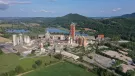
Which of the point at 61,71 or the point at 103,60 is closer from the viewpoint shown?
the point at 61,71

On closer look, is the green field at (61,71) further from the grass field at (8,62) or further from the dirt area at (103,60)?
the dirt area at (103,60)

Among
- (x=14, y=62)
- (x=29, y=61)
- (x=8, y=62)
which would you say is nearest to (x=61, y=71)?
(x=29, y=61)

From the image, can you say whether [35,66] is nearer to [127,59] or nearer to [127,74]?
[127,74]

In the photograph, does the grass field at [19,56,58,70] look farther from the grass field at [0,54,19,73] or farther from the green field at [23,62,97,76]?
the green field at [23,62,97,76]

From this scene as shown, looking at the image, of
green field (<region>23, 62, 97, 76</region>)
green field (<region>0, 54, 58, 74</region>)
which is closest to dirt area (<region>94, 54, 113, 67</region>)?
green field (<region>23, 62, 97, 76</region>)

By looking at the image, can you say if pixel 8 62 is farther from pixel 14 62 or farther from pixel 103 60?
pixel 103 60

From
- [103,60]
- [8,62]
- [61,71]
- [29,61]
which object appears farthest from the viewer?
[103,60]

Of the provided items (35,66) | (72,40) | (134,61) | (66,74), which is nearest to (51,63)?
(35,66)
